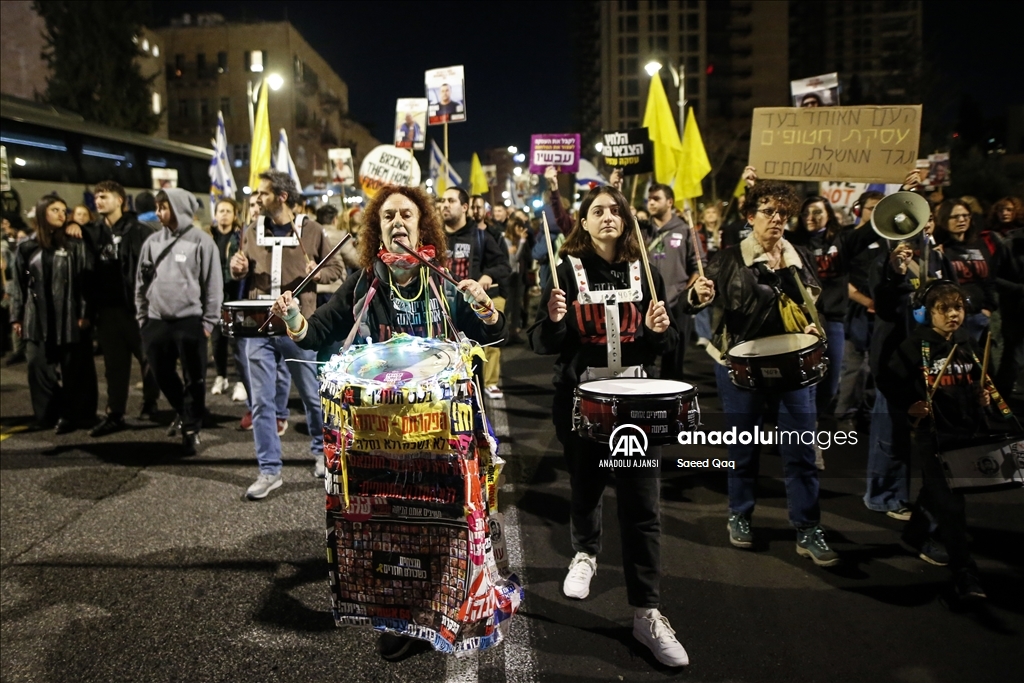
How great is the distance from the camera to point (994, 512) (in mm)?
4273

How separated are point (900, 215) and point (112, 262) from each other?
7.38 meters

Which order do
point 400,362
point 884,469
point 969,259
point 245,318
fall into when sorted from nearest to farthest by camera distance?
point 400,362 < point 245,318 < point 884,469 < point 969,259

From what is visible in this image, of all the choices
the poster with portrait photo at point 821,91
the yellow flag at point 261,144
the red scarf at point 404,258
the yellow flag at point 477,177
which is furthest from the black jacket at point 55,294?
the yellow flag at point 477,177

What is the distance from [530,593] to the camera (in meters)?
4.09

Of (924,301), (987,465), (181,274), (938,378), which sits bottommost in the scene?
(987,465)

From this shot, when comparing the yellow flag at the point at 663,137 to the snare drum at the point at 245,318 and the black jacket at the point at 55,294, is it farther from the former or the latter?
the snare drum at the point at 245,318

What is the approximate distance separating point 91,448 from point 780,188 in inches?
252

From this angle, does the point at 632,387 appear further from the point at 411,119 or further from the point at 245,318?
the point at 411,119

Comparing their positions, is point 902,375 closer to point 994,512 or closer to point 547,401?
point 994,512

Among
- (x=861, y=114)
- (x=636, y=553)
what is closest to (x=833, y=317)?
(x=861, y=114)

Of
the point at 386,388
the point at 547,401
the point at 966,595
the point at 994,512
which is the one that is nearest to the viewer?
the point at 386,388

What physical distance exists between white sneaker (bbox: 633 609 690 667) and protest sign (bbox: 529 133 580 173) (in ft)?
35.6

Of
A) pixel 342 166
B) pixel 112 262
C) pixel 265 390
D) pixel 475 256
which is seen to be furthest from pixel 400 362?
pixel 342 166

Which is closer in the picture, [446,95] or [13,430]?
[13,430]
